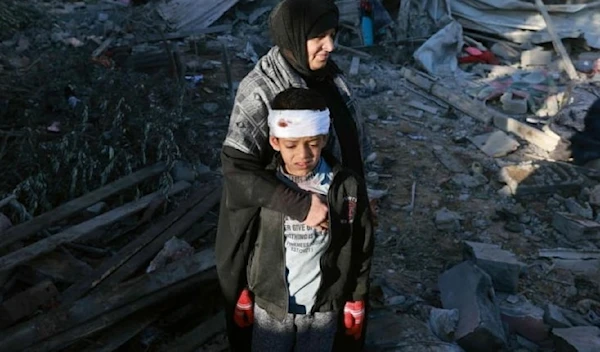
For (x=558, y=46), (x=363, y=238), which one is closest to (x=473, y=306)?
(x=363, y=238)

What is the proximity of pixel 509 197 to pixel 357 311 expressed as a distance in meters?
3.63

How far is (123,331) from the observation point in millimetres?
3092

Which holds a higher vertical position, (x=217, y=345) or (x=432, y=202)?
(x=217, y=345)

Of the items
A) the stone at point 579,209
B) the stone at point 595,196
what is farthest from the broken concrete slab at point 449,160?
the stone at point 595,196

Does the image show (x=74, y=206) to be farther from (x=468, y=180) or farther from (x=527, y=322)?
(x=468, y=180)

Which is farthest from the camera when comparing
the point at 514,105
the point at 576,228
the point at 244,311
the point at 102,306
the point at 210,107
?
the point at 514,105

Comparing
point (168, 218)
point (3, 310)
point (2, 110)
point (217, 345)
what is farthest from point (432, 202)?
point (2, 110)

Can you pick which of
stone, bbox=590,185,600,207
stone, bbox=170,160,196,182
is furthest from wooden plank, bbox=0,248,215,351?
stone, bbox=590,185,600,207

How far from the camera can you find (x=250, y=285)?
2314 millimetres

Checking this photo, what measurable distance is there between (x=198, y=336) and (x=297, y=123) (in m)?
1.61

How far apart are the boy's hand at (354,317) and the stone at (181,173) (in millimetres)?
2967

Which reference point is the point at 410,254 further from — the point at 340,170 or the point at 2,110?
the point at 2,110

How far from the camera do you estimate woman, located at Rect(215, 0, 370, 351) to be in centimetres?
210

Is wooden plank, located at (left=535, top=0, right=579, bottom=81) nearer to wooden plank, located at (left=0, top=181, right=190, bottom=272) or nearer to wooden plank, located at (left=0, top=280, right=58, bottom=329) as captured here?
wooden plank, located at (left=0, top=181, right=190, bottom=272)
